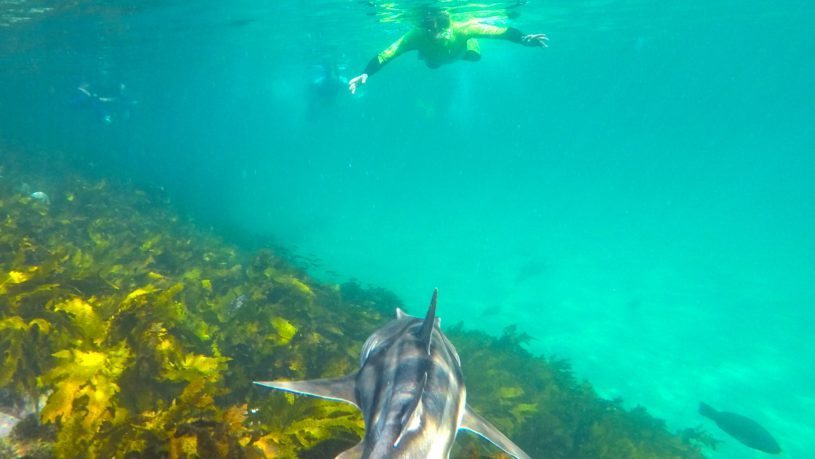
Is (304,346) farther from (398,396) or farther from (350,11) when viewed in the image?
(350,11)

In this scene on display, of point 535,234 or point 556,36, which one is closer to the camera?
point 556,36

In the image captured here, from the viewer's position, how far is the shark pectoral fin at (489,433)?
9.22 feet

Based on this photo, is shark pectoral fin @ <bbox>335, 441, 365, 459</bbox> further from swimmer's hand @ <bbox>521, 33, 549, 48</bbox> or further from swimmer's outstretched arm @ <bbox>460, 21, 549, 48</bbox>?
swimmer's hand @ <bbox>521, 33, 549, 48</bbox>

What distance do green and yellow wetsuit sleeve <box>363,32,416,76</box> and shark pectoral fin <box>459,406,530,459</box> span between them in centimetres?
996

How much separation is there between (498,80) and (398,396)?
9049cm

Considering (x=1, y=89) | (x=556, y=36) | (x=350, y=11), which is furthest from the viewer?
(x=1, y=89)

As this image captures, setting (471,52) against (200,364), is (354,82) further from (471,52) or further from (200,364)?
(200,364)

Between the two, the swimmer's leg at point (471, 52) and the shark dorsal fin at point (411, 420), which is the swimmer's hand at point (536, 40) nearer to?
the swimmer's leg at point (471, 52)

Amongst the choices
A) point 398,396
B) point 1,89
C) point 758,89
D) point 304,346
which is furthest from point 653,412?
point 758,89

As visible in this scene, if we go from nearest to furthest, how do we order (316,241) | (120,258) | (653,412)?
(120,258) < (653,412) < (316,241)

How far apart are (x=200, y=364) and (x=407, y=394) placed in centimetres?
244

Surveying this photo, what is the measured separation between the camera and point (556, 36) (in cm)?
3675

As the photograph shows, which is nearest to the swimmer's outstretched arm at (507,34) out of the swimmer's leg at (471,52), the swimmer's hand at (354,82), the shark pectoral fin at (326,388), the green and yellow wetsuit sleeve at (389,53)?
the swimmer's leg at (471,52)

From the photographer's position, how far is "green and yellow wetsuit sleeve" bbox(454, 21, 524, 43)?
12383 mm
